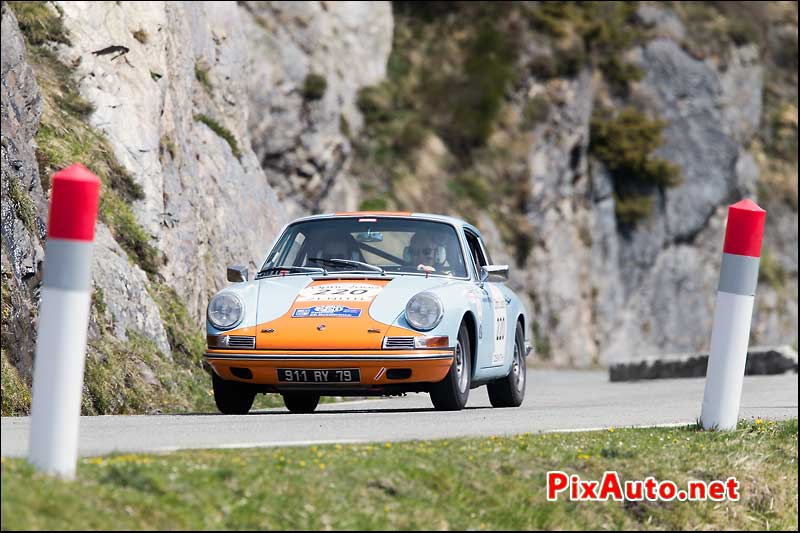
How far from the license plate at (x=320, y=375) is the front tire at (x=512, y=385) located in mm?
2603

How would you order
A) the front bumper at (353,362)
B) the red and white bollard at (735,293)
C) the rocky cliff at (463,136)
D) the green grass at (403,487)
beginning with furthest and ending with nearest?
the rocky cliff at (463,136), the front bumper at (353,362), the red and white bollard at (735,293), the green grass at (403,487)

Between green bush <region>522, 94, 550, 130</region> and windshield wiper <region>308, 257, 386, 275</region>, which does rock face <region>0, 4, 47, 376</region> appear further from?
green bush <region>522, 94, 550, 130</region>

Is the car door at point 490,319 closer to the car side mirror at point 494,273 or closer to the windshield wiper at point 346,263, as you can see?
the car side mirror at point 494,273

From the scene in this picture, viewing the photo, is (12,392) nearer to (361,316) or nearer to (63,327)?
(361,316)

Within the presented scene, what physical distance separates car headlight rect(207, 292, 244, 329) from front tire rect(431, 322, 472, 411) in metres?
1.59

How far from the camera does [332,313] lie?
9.95m

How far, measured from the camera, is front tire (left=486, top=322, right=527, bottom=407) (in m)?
12.1

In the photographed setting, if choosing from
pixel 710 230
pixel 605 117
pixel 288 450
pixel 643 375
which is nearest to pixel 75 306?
pixel 288 450

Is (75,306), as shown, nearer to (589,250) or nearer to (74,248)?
(74,248)

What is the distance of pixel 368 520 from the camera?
5199 millimetres

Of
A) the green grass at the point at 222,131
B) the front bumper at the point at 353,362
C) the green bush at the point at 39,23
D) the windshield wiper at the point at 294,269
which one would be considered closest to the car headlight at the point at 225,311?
the front bumper at the point at 353,362

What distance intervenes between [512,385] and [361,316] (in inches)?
107

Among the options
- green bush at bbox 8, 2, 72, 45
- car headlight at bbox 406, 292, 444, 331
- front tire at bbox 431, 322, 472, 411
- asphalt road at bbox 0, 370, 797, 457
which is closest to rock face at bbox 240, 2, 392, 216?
green bush at bbox 8, 2, 72, 45

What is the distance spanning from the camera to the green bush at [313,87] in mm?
33281
